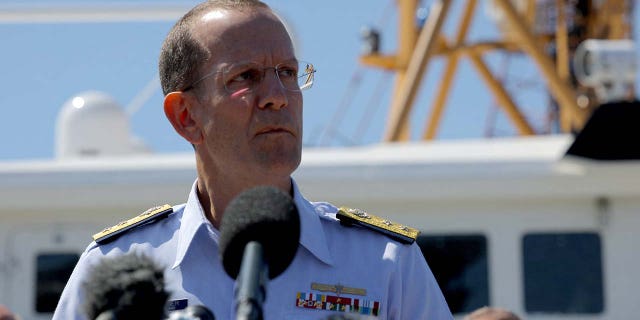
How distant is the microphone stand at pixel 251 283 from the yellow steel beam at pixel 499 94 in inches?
344

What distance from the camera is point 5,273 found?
19.3 feet

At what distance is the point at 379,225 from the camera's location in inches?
83.4

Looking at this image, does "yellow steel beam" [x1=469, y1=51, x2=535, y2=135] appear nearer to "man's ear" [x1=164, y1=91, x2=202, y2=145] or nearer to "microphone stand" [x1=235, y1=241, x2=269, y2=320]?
"man's ear" [x1=164, y1=91, x2=202, y2=145]

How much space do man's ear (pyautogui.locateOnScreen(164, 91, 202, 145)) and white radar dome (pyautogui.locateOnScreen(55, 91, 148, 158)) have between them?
5066 mm

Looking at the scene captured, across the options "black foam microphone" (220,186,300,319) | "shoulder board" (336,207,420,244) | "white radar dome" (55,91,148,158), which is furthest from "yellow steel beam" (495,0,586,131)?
"black foam microphone" (220,186,300,319)

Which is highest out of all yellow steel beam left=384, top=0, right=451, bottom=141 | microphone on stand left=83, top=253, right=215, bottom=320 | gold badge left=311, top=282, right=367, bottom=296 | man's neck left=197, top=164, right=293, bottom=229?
yellow steel beam left=384, top=0, right=451, bottom=141

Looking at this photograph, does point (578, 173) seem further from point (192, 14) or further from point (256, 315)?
point (256, 315)

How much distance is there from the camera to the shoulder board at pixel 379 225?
2.09m

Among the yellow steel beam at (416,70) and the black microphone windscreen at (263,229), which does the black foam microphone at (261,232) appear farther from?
the yellow steel beam at (416,70)

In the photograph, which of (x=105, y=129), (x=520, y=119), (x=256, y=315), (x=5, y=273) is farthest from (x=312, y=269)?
(x=520, y=119)

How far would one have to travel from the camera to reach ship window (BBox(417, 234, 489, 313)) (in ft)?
18.4

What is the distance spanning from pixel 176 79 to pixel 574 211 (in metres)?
3.78

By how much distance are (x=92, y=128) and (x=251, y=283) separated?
245 inches

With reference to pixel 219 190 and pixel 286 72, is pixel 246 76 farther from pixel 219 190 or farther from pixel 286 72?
pixel 219 190
